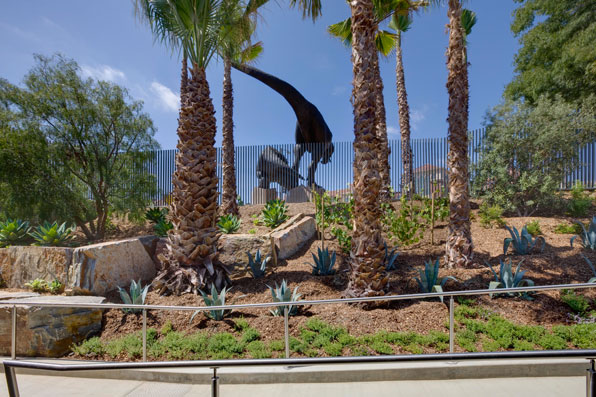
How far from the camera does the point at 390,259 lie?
6.05 meters

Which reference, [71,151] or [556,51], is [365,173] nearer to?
[71,151]

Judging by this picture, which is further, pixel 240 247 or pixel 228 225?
pixel 228 225

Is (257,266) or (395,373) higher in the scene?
(257,266)

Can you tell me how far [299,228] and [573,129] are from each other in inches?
390

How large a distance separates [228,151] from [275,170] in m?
5.00

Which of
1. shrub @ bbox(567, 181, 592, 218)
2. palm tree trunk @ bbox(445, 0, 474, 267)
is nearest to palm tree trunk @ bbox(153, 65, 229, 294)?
palm tree trunk @ bbox(445, 0, 474, 267)

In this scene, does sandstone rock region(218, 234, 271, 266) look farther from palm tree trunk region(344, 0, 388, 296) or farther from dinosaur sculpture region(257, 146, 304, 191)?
dinosaur sculpture region(257, 146, 304, 191)

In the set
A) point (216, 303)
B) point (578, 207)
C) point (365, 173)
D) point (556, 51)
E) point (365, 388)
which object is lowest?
point (365, 388)

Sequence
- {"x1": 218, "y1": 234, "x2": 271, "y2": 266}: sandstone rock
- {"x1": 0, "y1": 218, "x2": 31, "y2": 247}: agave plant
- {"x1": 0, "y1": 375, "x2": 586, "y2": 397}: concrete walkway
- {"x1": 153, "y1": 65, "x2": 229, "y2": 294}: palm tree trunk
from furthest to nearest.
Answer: {"x1": 0, "y1": 218, "x2": 31, "y2": 247}: agave plant
{"x1": 218, "y1": 234, "x2": 271, "y2": 266}: sandstone rock
{"x1": 153, "y1": 65, "x2": 229, "y2": 294}: palm tree trunk
{"x1": 0, "y1": 375, "x2": 586, "y2": 397}: concrete walkway

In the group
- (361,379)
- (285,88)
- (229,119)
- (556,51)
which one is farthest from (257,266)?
(556,51)

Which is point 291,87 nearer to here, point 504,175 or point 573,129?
point 504,175

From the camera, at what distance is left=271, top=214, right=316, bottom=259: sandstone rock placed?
23.9 feet

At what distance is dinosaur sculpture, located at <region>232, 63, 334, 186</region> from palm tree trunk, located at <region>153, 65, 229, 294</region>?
980 cm

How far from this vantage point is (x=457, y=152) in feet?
20.0
